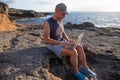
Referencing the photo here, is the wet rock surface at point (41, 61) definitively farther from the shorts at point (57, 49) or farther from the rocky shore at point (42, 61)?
the shorts at point (57, 49)

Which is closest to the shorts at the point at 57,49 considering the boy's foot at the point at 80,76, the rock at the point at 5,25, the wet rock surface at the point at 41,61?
the wet rock surface at the point at 41,61

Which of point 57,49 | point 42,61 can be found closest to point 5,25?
point 57,49

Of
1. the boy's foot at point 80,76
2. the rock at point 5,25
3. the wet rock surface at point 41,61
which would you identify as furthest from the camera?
the rock at point 5,25

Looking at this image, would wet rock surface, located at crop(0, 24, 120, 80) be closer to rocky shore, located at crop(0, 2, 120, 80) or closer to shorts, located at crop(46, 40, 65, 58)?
rocky shore, located at crop(0, 2, 120, 80)

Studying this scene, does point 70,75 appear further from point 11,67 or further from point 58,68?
point 11,67

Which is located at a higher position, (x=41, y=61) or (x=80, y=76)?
(x=41, y=61)

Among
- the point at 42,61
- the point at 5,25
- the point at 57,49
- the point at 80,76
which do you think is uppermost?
the point at 57,49

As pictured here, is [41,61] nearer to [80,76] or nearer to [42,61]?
[42,61]

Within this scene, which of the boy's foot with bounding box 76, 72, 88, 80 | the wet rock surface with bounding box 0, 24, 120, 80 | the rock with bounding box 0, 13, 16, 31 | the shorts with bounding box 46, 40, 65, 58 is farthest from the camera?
the rock with bounding box 0, 13, 16, 31

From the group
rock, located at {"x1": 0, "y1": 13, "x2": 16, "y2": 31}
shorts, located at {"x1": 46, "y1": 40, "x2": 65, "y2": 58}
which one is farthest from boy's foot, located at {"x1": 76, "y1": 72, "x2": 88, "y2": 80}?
rock, located at {"x1": 0, "y1": 13, "x2": 16, "y2": 31}

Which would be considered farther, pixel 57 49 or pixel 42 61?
pixel 57 49

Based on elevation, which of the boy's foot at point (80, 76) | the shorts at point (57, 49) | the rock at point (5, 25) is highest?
the shorts at point (57, 49)

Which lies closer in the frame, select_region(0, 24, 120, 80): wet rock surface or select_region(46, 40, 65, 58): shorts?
select_region(0, 24, 120, 80): wet rock surface

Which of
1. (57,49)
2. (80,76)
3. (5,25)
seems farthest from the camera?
(5,25)
